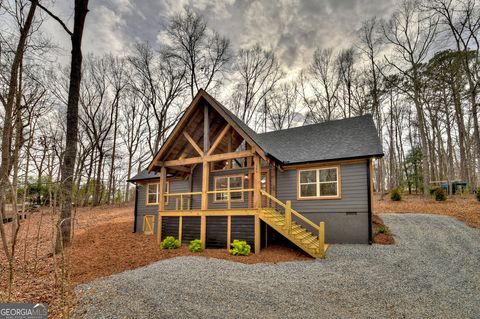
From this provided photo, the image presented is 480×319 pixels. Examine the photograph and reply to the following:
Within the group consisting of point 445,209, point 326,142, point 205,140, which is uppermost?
point 326,142

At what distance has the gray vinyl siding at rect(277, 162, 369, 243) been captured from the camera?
10367 millimetres

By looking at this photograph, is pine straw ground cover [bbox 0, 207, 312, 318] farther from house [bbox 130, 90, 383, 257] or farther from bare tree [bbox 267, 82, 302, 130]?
bare tree [bbox 267, 82, 302, 130]

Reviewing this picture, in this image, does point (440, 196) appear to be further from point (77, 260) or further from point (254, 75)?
point (77, 260)

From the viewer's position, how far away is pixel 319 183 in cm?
1139

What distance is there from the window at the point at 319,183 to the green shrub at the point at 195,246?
522 cm

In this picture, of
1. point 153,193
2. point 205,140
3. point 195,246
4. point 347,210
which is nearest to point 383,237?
point 347,210

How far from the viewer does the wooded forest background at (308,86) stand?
19078mm

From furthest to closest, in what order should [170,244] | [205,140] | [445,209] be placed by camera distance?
[445,209], [205,140], [170,244]

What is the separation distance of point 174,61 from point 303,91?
14.6 m

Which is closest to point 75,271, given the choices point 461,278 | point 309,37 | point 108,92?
point 461,278

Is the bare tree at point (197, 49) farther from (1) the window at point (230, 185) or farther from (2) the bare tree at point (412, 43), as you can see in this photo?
(2) the bare tree at point (412, 43)

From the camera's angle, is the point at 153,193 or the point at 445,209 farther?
the point at 153,193

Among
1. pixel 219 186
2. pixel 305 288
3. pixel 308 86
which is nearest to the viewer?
pixel 305 288

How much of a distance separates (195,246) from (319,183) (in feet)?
20.6
